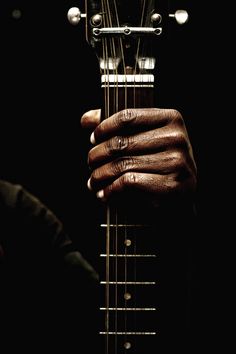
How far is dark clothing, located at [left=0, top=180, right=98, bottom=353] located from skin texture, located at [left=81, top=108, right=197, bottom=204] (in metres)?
0.80

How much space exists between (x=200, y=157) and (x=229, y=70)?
1.03 feet

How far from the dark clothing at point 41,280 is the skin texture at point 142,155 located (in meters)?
0.80

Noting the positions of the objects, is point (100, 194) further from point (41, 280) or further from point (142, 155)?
point (41, 280)

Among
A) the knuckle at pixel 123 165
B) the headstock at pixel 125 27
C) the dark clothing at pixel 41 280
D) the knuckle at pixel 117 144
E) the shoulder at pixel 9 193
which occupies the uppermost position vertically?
the headstock at pixel 125 27

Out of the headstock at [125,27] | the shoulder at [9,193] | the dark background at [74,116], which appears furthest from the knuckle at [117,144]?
the shoulder at [9,193]

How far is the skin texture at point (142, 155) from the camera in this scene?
2.78ft

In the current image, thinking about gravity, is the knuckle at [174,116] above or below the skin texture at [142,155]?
above

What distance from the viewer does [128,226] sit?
0.93 m

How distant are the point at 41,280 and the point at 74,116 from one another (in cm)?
61

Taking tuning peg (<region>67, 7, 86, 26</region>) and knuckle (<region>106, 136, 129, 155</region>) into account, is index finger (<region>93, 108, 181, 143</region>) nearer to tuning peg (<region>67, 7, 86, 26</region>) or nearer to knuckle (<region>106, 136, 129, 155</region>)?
knuckle (<region>106, 136, 129, 155</region>)

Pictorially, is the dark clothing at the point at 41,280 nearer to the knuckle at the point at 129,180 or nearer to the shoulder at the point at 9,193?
the shoulder at the point at 9,193

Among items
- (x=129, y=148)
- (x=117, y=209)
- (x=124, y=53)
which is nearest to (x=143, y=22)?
(x=124, y=53)

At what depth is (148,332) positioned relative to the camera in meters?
0.93

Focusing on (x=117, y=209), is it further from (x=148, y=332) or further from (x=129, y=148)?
(x=148, y=332)
